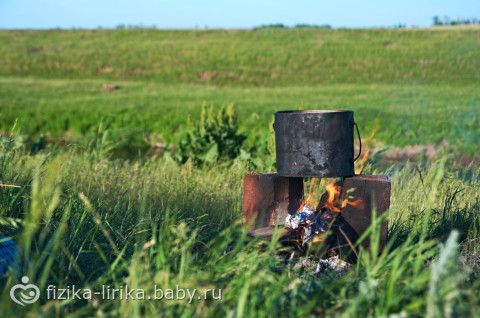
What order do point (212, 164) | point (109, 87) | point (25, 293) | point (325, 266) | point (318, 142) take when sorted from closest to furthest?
1. point (25, 293)
2. point (325, 266)
3. point (318, 142)
4. point (212, 164)
5. point (109, 87)

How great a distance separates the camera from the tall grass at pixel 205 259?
10.7 feet

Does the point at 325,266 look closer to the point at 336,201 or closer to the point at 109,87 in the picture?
the point at 336,201

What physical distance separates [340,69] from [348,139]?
2883 cm

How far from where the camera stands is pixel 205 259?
14.3 ft

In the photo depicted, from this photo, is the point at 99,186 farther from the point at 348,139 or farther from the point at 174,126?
the point at 174,126

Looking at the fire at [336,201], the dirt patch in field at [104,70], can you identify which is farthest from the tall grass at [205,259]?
the dirt patch in field at [104,70]

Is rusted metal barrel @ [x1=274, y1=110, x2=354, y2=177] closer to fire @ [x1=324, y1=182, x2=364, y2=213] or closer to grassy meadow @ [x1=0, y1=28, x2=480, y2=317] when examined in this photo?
fire @ [x1=324, y1=182, x2=364, y2=213]

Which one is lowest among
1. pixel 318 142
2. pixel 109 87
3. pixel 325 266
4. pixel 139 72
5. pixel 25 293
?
pixel 109 87

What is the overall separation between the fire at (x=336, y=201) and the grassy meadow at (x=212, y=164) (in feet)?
1.17

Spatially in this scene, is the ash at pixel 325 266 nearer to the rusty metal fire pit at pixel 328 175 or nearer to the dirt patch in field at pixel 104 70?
the rusty metal fire pit at pixel 328 175

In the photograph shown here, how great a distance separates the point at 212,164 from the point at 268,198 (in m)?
4.83

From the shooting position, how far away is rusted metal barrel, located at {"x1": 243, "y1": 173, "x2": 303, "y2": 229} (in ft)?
18.6

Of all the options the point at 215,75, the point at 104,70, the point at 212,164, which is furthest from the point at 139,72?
the point at 212,164

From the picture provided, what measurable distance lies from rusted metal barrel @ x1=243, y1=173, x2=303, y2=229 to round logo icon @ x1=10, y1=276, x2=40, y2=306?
220cm
